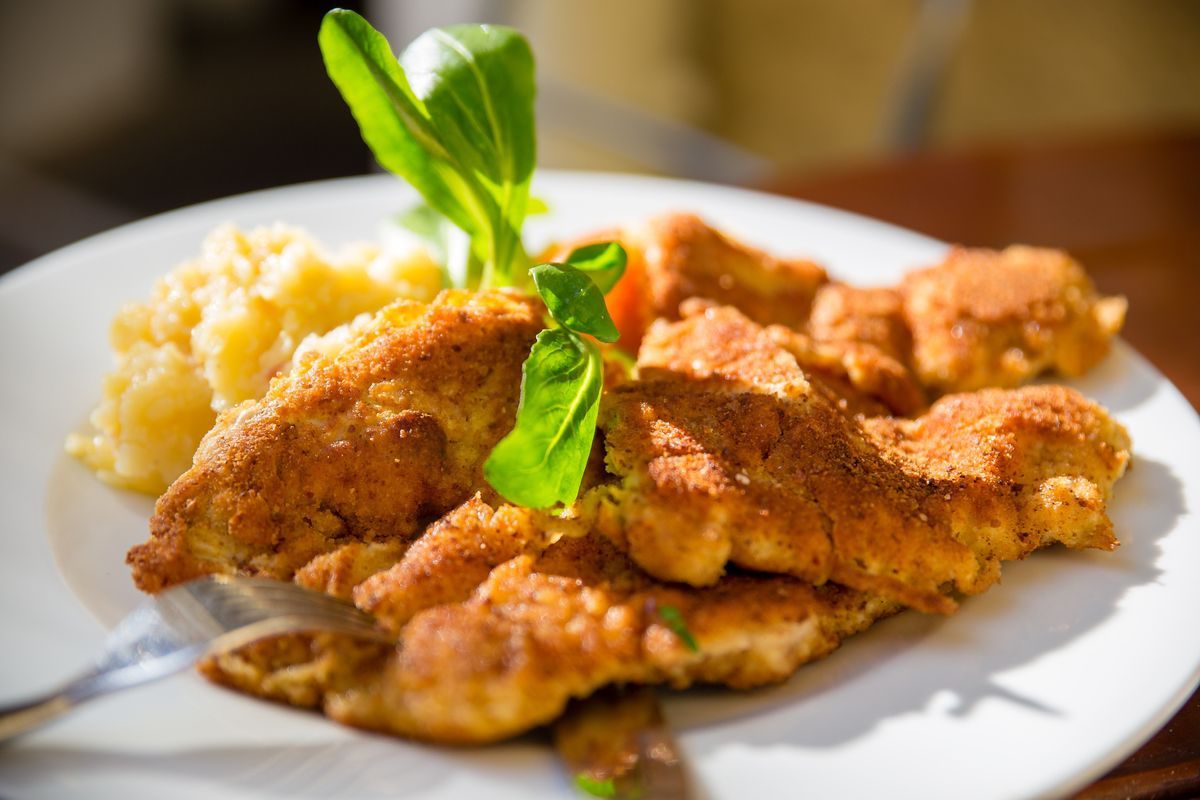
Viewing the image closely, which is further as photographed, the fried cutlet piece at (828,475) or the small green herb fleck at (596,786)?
the fried cutlet piece at (828,475)

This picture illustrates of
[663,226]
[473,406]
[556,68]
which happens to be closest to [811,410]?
[473,406]

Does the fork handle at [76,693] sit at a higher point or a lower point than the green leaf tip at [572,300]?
lower

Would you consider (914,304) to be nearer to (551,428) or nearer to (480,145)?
(480,145)

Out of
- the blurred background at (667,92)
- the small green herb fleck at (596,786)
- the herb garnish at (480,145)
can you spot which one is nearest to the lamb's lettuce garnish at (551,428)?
the herb garnish at (480,145)

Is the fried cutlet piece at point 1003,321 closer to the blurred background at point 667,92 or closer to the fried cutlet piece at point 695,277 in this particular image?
the fried cutlet piece at point 695,277

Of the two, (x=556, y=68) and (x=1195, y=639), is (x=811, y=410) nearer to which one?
(x=1195, y=639)

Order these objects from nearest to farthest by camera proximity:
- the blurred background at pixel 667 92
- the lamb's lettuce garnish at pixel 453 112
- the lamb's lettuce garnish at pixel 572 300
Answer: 1. the lamb's lettuce garnish at pixel 572 300
2. the lamb's lettuce garnish at pixel 453 112
3. the blurred background at pixel 667 92

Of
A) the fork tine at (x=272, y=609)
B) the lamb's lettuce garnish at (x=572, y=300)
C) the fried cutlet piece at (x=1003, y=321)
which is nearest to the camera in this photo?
the fork tine at (x=272, y=609)
